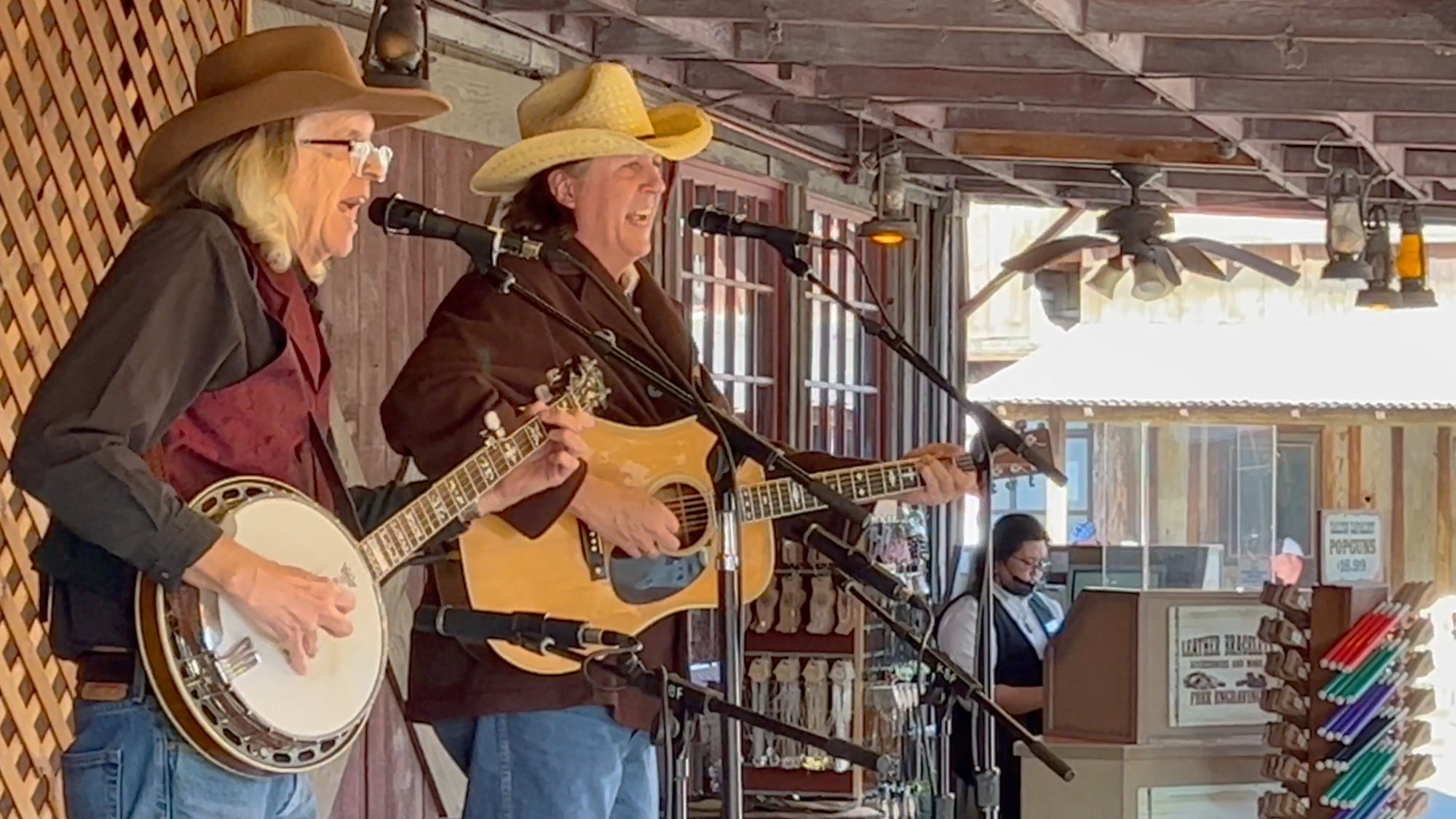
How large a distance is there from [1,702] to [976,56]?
2.80 metres

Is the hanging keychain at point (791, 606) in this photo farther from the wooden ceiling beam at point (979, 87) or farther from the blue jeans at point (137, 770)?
the blue jeans at point (137, 770)

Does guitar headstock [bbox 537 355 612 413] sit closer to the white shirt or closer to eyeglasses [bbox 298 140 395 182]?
eyeglasses [bbox 298 140 395 182]

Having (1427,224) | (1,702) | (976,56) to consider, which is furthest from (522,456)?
(1427,224)

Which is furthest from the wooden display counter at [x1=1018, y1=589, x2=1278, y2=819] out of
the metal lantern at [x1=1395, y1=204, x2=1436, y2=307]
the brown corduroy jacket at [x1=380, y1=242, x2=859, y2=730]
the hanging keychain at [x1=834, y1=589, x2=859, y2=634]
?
the metal lantern at [x1=1395, y1=204, x2=1436, y2=307]

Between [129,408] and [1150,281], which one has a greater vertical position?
[1150,281]

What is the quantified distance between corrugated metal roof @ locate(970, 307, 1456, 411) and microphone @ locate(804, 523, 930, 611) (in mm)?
8763

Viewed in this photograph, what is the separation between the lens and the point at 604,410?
106 inches

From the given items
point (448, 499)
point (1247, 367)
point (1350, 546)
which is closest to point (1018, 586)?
point (448, 499)

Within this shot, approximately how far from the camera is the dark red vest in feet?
6.29

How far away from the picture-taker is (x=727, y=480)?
2.27m

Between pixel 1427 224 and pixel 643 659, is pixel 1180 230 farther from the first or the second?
pixel 643 659

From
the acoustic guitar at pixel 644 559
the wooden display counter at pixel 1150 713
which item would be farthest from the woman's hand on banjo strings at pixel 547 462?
the wooden display counter at pixel 1150 713

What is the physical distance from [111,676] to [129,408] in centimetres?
26

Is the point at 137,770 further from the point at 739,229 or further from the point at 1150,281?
the point at 1150,281
